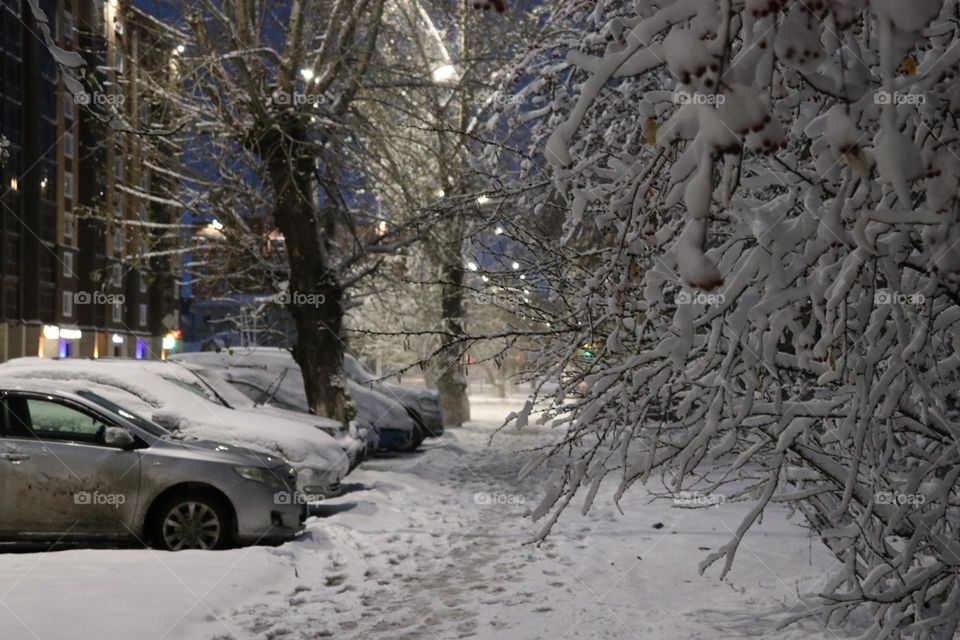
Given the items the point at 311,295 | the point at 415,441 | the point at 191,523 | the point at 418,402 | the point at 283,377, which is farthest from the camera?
the point at 418,402

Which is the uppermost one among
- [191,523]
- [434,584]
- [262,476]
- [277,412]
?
[277,412]

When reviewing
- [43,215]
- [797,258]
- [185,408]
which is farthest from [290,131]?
[43,215]

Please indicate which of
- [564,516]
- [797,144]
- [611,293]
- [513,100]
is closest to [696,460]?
[611,293]

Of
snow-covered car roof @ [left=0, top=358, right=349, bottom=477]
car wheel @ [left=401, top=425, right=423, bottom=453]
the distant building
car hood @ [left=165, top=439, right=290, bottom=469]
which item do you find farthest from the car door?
the distant building

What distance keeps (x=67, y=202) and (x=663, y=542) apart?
5268 cm

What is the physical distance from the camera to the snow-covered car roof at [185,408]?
1071cm

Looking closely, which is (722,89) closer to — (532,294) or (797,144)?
(797,144)

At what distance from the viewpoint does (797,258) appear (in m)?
3.42

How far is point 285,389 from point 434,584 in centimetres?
995

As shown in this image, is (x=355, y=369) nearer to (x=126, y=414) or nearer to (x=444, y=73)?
(x=444, y=73)

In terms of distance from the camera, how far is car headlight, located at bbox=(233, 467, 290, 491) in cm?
954

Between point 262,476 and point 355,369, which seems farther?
point 355,369

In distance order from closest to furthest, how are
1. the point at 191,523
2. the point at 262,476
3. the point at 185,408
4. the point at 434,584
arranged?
the point at 434,584, the point at 191,523, the point at 262,476, the point at 185,408

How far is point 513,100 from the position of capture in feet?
30.6
